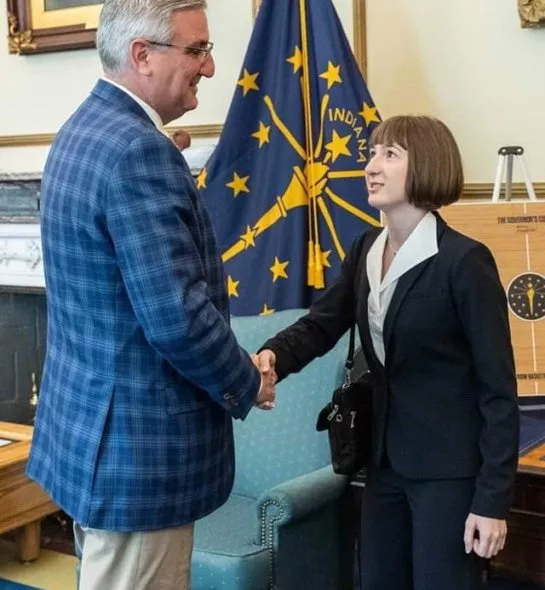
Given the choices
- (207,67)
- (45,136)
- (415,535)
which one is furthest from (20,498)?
(207,67)

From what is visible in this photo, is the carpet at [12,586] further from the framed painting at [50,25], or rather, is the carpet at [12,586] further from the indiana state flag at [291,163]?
the framed painting at [50,25]

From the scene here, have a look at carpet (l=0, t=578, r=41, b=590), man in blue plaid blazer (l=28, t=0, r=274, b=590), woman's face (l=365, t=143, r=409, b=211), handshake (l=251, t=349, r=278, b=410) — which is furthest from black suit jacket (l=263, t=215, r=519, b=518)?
carpet (l=0, t=578, r=41, b=590)

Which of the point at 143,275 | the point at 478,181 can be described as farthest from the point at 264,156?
the point at 143,275

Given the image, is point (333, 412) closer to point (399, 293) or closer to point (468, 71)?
point (399, 293)

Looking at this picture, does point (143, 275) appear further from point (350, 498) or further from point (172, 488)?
point (350, 498)

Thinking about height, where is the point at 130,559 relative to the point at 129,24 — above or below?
below

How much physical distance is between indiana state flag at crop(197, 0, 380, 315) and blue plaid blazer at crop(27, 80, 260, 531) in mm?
1333

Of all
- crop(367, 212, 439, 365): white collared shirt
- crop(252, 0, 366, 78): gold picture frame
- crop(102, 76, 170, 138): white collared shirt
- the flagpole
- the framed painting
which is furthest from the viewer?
the framed painting

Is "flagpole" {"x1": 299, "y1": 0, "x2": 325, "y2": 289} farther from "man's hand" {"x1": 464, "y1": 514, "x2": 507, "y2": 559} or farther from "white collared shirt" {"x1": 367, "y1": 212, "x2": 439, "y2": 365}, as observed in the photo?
"man's hand" {"x1": 464, "y1": 514, "x2": 507, "y2": 559}

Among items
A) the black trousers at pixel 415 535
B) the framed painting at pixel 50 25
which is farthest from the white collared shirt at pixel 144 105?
the framed painting at pixel 50 25

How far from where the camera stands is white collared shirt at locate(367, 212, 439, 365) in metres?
1.79

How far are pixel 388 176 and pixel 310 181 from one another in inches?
45.4

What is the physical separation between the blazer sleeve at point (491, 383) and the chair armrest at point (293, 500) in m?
0.72

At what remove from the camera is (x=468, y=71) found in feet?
9.62
